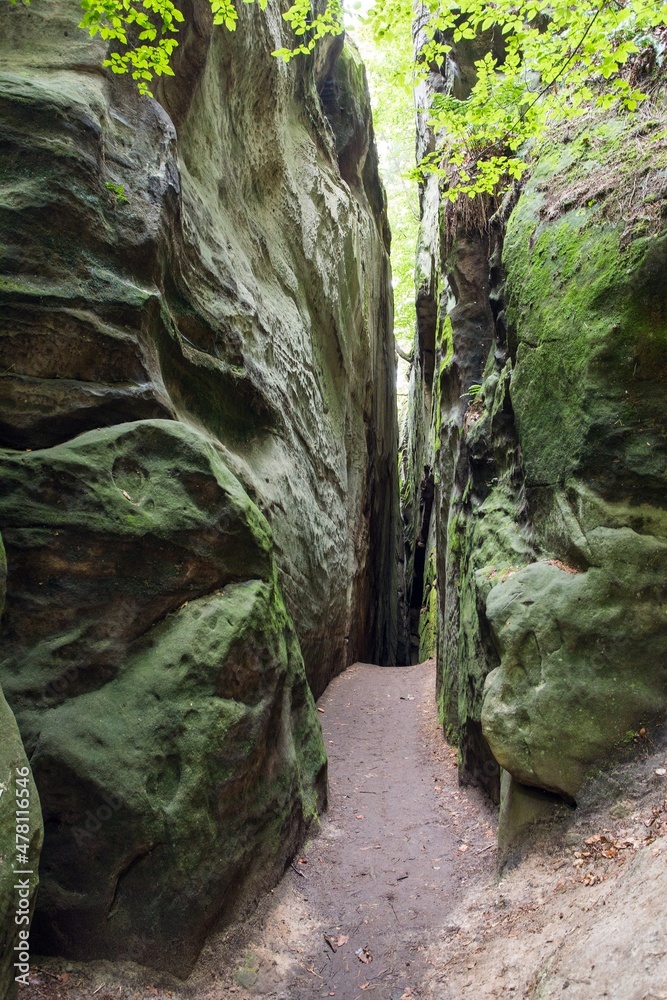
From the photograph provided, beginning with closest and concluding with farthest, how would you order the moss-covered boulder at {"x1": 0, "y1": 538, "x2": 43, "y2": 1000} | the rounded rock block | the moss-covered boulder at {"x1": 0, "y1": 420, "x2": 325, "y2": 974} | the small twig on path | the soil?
1. the moss-covered boulder at {"x1": 0, "y1": 538, "x2": 43, "y2": 1000}
2. the soil
3. the moss-covered boulder at {"x1": 0, "y1": 420, "x2": 325, "y2": 974}
4. the small twig on path
5. the rounded rock block

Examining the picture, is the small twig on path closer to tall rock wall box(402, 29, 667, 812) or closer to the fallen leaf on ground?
the fallen leaf on ground

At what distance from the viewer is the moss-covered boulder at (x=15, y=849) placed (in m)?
2.98

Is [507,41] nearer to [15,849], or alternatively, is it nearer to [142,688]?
[142,688]

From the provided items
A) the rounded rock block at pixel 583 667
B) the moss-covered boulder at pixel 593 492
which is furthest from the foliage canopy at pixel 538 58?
the rounded rock block at pixel 583 667

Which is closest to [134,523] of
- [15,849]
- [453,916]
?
[15,849]

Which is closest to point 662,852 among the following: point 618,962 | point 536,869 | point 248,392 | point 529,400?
point 618,962

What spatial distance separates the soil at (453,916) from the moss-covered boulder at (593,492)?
1.41ft

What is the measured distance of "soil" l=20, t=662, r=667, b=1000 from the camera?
337 cm

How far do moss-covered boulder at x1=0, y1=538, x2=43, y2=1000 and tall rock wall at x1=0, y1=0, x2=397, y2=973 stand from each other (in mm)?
872

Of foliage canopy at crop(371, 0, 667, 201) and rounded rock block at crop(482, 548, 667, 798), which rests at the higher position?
foliage canopy at crop(371, 0, 667, 201)

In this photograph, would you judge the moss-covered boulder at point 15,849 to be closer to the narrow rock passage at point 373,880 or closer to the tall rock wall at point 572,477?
the narrow rock passage at point 373,880

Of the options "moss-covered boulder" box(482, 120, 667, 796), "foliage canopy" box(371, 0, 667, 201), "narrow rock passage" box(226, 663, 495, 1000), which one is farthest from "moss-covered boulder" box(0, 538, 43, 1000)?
→ "foliage canopy" box(371, 0, 667, 201)

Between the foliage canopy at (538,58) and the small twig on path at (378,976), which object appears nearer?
the small twig on path at (378,976)

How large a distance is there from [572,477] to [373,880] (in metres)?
4.17
